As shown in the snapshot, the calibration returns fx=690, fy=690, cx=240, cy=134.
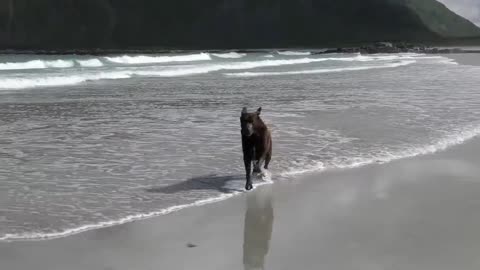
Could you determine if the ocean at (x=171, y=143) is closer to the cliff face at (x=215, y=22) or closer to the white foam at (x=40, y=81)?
the white foam at (x=40, y=81)

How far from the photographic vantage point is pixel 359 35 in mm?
161250

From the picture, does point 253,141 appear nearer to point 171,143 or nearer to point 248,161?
point 248,161

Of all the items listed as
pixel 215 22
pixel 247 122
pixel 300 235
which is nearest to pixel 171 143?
pixel 247 122

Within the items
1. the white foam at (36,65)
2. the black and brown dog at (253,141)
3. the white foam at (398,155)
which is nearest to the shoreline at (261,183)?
the white foam at (398,155)

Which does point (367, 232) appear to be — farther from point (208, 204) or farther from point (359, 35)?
point (359, 35)

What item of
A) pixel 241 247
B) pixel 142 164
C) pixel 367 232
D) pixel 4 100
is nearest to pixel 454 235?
pixel 367 232

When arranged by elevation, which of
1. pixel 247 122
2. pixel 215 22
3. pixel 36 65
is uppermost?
pixel 247 122

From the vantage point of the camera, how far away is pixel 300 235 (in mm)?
5371

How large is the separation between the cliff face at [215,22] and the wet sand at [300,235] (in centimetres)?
13980

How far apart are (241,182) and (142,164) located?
4.84 ft

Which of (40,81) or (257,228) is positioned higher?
(257,228)

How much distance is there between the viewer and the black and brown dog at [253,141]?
22.3 feet

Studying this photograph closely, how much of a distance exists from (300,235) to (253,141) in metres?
1.91

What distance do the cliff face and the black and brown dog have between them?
13895 cm
